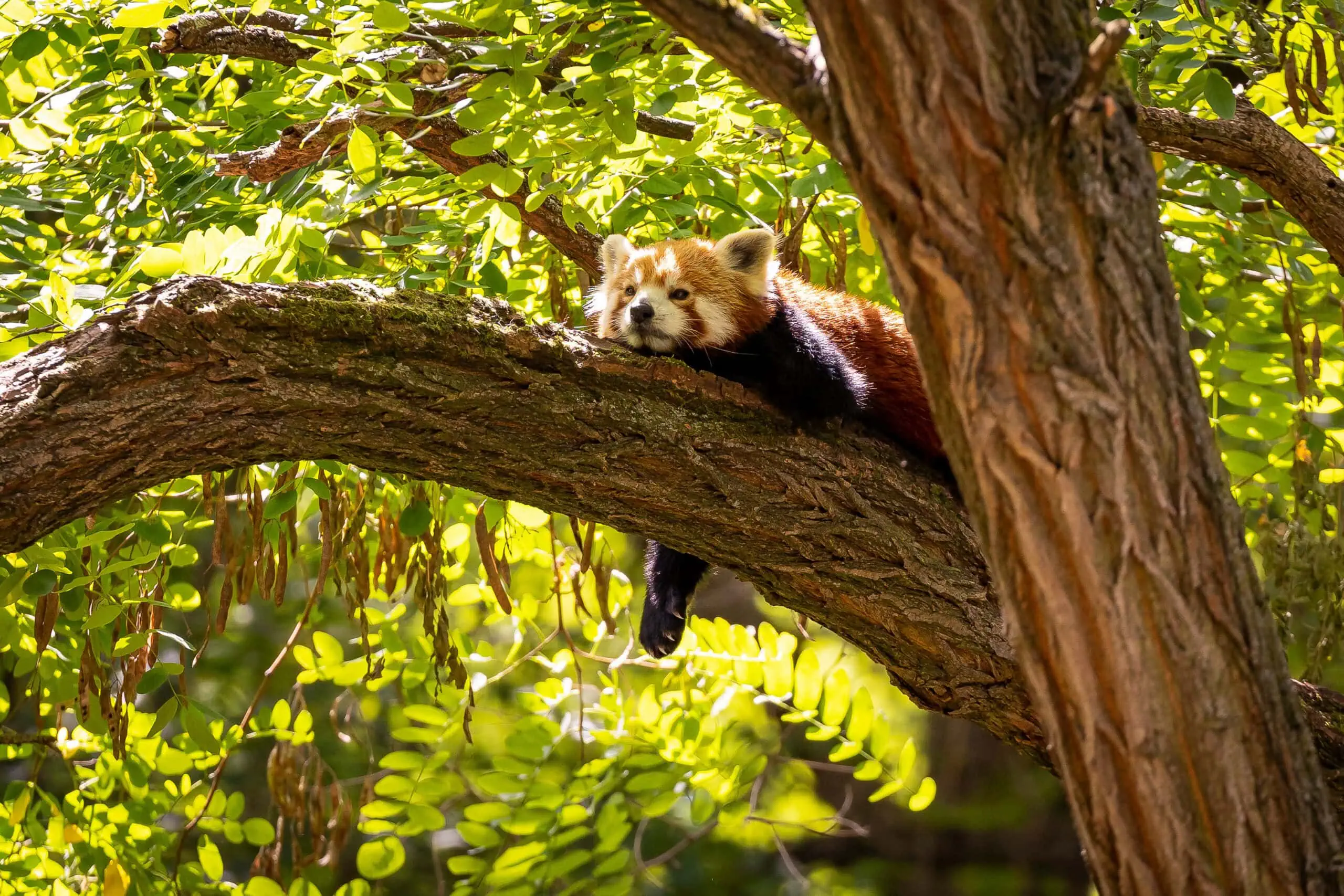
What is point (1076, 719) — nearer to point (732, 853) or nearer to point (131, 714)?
point (131, 714)

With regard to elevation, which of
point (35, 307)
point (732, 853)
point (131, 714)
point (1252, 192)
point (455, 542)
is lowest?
point (732, 853)

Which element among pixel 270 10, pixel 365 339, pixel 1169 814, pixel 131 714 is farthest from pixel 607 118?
pixel 131 714

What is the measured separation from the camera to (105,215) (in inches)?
145

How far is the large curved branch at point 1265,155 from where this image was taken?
3.02 m

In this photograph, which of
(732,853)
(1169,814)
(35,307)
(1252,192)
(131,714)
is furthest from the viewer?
(732,853)

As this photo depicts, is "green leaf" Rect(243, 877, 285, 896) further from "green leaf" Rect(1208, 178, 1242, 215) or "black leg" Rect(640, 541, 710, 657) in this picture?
"green leaf" Rect(1208, 178, 1242, 215)

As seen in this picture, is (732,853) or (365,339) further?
(732,853)

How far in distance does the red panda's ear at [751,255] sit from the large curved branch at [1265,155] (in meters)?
1.30

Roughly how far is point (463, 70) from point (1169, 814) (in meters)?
2.99

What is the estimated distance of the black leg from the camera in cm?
381

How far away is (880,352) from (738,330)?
1.62 feet

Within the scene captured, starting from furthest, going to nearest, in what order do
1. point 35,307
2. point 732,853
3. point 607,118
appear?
1. point 732,853
2. point 607,118
3. point 35,307

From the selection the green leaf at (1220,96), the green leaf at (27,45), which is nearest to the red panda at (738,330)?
the green leaf at (1220,96)

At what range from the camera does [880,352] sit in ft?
12.6
